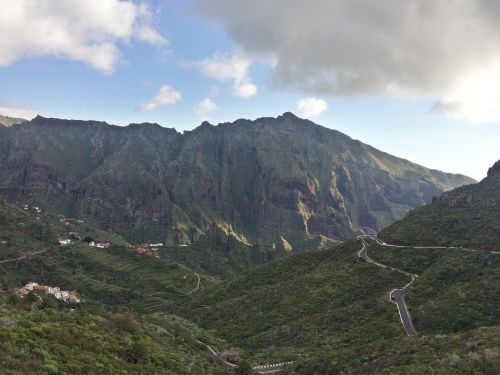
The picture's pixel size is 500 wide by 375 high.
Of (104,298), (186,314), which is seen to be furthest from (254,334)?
(104,298)

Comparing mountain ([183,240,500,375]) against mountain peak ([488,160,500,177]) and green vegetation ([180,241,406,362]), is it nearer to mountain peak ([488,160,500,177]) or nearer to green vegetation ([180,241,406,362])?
green vegetation ([180,241,406,362])

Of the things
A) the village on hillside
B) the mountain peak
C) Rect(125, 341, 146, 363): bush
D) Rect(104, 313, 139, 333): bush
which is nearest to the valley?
Rect(125, 341, 146, 363): bush

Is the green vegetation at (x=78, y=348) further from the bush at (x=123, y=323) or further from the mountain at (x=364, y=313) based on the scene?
the mountain at (x=364, y=313)

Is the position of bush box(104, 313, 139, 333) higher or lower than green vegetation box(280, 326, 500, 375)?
higher

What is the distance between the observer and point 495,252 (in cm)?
9700

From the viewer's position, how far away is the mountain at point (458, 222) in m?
112

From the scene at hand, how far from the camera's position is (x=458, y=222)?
125 m

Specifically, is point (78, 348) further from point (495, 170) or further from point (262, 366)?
point (495, 170)

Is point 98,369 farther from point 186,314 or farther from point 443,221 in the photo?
point 443,221

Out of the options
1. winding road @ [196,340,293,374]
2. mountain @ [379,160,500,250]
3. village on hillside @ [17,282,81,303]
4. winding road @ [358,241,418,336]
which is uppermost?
mountain @ [379,160,500,250]

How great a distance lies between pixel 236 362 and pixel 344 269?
204 feet

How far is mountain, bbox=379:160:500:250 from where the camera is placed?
367ft

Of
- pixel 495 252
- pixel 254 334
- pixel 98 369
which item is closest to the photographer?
pixel 98 369

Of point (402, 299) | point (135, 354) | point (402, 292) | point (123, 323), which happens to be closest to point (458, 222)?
point (402, 292)
